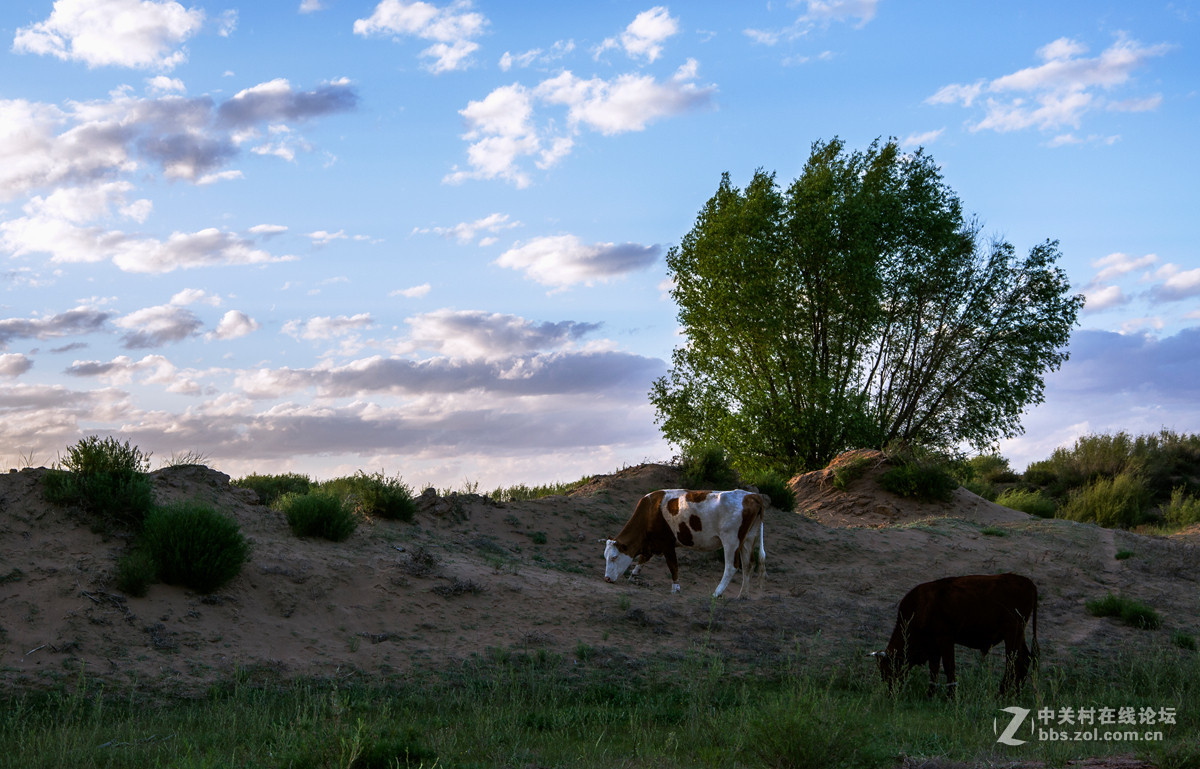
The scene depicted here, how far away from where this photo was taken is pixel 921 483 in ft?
81.8

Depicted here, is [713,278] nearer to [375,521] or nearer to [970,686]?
[375,521]

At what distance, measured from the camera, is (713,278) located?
2947 cm

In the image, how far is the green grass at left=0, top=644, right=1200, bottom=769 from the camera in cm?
626

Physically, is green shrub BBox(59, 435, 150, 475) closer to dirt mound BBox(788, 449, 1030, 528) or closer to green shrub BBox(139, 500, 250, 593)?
green shrub BBox(139, 500, 250, 593)

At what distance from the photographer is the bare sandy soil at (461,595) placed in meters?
10.5

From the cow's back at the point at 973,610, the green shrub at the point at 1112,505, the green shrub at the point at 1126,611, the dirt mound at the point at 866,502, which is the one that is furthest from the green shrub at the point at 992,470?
the cow's back at the point at 973,610

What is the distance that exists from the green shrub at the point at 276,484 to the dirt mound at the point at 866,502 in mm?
13008

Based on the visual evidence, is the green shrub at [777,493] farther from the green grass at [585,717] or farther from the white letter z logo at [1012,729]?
the white letter z logo at [1012,729]

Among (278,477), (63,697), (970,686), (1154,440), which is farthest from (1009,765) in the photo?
(1154,440)

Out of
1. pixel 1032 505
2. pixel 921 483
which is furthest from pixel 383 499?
pixel 1032 505

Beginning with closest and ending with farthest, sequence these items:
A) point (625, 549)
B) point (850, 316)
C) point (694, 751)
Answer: point (694, 751) < point (625, 549) < point (850, 316)

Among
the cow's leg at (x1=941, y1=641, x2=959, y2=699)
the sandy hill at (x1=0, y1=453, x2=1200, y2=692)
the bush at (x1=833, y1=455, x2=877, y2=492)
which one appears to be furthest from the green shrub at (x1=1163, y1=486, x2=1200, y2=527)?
the cow's leg at (x1=941, y1=641, x2=959, y2=699)

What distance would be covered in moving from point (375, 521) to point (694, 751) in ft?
32.5

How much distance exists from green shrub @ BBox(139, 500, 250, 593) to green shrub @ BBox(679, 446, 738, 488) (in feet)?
33.7
